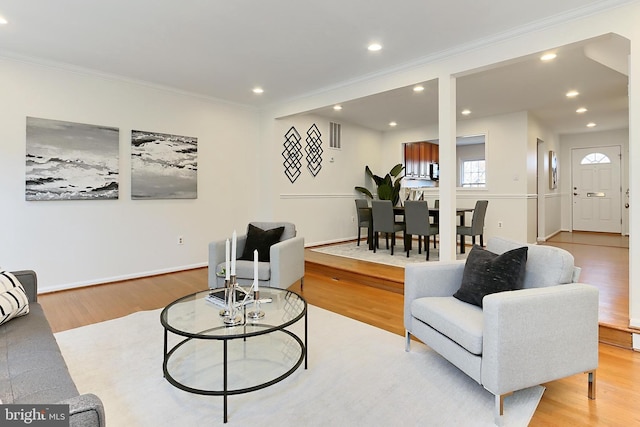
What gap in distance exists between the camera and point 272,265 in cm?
337

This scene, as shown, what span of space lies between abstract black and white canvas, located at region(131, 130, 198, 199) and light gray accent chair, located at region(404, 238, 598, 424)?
394cm

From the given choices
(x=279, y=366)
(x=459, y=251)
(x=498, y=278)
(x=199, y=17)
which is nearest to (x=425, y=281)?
(x=498, y=278)

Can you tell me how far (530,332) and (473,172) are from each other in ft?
29.7

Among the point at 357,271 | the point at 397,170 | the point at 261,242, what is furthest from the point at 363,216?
the point at 261,242

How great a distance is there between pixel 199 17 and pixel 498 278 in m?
3.00

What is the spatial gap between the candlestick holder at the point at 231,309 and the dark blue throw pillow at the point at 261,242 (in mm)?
1363

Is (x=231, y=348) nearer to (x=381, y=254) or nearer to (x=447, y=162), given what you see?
(x=447, y=162)

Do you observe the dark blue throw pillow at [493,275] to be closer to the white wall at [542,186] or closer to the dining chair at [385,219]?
the dining chair at [385,219]

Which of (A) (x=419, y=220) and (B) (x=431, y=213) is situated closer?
(A) (x=419, y=220)

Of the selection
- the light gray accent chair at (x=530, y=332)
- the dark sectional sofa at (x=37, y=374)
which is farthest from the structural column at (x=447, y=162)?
the dark sectional sofa at (x=37, y=374)

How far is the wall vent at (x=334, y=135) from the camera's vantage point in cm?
677

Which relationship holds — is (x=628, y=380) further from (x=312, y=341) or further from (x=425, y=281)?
(x=312, y=341)

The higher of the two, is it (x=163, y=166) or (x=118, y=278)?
(x=163, y=166)

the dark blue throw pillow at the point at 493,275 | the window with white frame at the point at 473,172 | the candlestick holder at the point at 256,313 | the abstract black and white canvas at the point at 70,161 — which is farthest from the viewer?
the window with white frame at the point at 473,172
